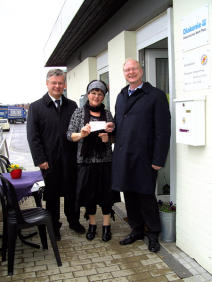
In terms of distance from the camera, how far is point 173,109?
361 centimetres

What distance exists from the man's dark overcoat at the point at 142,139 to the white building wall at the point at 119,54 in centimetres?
171

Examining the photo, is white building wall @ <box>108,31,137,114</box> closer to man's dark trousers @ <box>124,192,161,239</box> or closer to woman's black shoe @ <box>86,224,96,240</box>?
man's dark trousers @ <box>124,192,161,239</box>

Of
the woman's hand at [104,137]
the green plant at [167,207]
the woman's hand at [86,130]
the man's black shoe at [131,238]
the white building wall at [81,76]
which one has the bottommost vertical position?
the man's black shoe at [131,238]

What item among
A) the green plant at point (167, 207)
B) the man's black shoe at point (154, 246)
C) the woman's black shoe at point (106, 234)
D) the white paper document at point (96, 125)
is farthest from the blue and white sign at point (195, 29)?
the woman's black shoe at point (106, 234)

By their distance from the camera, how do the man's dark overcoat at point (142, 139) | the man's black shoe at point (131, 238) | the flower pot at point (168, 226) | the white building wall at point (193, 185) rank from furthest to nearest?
the man's black shoe at point (131, 238), the flower pot at point (168, 226), the man's dark overcoat at point (142, 139), the white building wall at point (193, 185)

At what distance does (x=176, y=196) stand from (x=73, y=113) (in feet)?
4.99

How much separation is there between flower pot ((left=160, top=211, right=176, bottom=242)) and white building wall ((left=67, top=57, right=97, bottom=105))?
A: 4.64 m

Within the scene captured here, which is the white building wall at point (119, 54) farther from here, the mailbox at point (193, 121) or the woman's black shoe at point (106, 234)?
the woman's black shoe at point (106, 234)

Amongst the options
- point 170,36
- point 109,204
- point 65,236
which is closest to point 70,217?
point 65,236

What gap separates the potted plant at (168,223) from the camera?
3644mm

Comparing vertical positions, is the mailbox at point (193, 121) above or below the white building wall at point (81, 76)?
below

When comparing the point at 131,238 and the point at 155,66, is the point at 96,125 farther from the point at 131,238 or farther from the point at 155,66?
the point at 155,66

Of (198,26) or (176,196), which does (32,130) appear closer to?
(176,196)

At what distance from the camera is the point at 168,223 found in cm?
367
